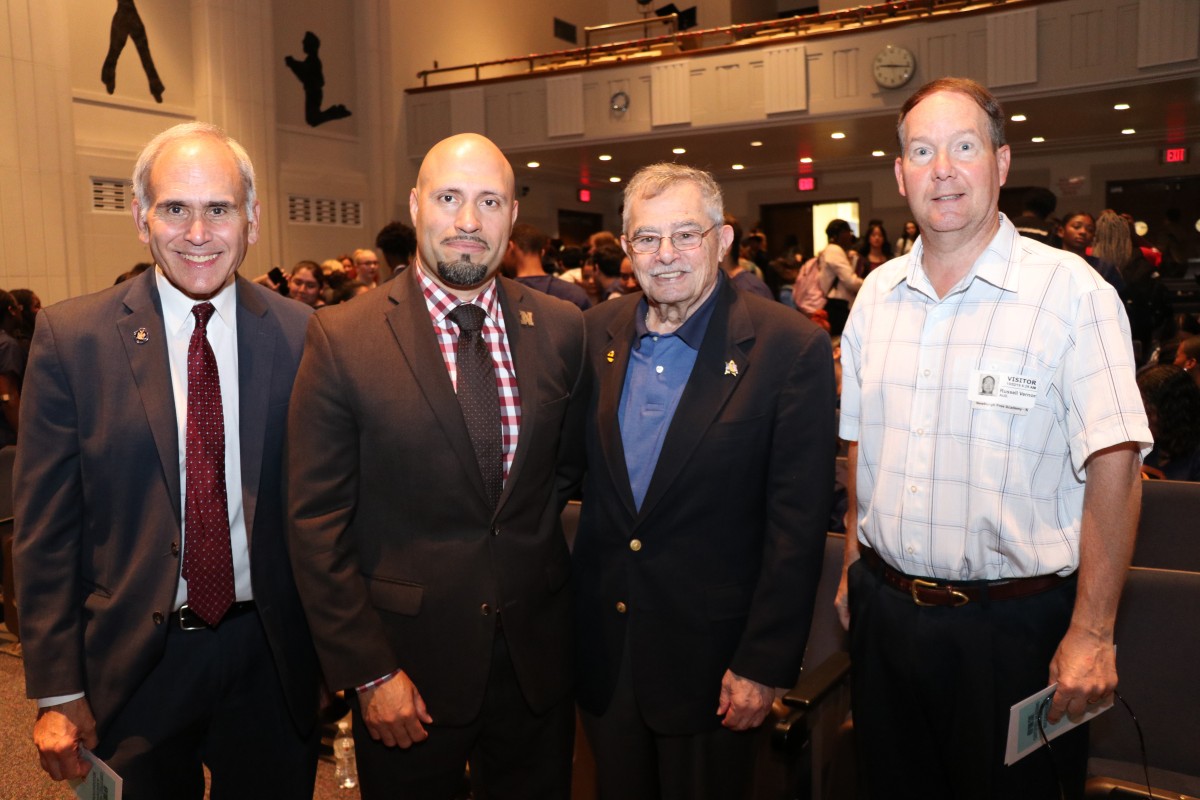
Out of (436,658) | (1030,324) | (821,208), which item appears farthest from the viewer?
(821,208)

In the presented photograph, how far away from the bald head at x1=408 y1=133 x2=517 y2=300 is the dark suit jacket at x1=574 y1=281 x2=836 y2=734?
16.3 inches

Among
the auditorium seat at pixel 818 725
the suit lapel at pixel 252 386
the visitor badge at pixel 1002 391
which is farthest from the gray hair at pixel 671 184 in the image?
the auditorium seat at pixel 818 725

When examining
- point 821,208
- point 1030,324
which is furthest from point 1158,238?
point 1030,324

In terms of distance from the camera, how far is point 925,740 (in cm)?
188

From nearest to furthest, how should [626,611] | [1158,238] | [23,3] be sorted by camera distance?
[626,611], [23,3], [1158,238]

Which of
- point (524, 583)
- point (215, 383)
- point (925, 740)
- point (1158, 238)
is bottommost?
point (925, 740)

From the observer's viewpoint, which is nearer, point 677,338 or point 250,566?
point 250,566

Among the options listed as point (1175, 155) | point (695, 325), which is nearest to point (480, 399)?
point (695, 325)

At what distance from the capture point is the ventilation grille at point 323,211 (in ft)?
41.9

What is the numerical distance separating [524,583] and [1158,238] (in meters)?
14.7

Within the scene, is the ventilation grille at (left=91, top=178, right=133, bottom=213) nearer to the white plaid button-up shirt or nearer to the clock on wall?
the clock on wall

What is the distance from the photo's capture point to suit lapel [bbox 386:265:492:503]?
1798 millimetres

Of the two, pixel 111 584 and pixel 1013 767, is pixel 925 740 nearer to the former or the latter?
pixel 1013 767

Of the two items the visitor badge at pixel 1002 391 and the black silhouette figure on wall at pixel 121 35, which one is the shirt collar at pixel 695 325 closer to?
the visitor badge at pixel 1002 391
